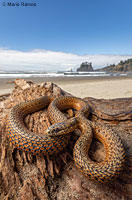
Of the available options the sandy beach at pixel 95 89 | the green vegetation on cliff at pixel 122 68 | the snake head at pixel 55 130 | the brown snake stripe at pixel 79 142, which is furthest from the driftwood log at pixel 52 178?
the green vegetation on cliff at pixel 122 68

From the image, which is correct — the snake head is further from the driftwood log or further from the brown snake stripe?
the driftwood log

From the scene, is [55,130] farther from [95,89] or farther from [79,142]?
[95,89]

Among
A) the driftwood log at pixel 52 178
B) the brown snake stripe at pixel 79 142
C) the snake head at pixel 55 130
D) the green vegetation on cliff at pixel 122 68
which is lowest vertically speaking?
the driftwood log at pixel 52 178

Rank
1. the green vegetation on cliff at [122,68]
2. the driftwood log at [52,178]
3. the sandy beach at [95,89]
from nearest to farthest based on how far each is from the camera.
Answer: the driftwood log at [52,178] → the sandy beach at [95,89] → the green vegetation on cliff at [122,68]

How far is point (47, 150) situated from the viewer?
2.31m

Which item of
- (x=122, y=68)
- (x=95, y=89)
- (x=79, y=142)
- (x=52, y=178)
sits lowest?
(x=52, y=178)

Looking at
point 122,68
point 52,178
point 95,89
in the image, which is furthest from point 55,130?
point 122,68

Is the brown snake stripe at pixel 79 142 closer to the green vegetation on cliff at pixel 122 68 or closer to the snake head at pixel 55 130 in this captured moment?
the snake head at pixel 55 130

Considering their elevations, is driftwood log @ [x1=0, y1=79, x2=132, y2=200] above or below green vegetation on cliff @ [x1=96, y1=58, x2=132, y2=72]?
below

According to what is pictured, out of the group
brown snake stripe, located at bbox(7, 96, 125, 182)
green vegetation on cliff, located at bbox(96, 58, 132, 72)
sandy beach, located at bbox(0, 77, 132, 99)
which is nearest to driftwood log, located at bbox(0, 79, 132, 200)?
brown snake stripe, located at bbox(7, 96, 125, 182)

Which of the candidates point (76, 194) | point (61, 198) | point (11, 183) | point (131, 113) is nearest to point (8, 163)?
point (11, 183)

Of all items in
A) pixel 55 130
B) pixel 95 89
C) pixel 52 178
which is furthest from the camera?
pixel 95 89

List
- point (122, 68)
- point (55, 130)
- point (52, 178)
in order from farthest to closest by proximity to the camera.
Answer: point (122, 68)
point (55, 130)
point (52, 178)

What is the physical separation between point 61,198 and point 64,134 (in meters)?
1.06
